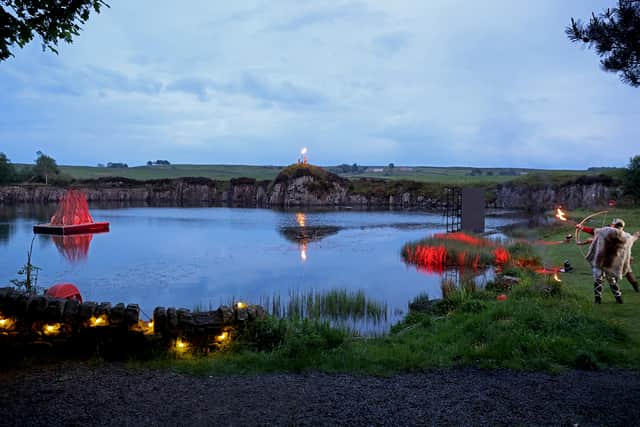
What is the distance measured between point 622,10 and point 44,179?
121823 mm

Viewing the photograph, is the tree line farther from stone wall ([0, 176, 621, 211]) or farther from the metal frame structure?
the metal frame structure

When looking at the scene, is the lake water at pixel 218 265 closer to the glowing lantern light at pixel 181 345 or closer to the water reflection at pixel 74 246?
the water reflection at pixel 74 246

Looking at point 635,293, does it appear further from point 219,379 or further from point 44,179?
point 44,179

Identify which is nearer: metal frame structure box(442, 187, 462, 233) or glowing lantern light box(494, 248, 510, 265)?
glowing lantern light box(494, 248, 510, 265)

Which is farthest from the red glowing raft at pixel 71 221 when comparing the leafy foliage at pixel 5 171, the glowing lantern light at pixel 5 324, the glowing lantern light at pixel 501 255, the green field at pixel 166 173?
the green field at pixel 166 173

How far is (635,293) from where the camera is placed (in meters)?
13.0

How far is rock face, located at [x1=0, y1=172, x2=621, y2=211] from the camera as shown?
242ft

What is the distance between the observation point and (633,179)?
49281 millimetres

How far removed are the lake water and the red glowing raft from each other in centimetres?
132

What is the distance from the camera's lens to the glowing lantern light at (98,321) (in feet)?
26.9

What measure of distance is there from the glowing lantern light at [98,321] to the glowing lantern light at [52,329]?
20.6 inches

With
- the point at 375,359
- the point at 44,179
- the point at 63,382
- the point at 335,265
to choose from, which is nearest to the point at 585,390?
the point at 375,359

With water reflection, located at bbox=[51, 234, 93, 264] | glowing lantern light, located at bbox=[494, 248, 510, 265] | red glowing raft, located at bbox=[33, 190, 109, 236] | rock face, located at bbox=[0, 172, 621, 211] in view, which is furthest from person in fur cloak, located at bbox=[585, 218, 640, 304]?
rock face, located at bbox=[0, 172, 621, 211]

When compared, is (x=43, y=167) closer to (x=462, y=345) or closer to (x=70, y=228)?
(x=70, y=228)
